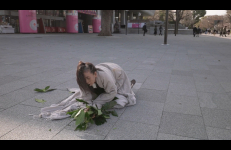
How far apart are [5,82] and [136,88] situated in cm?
301

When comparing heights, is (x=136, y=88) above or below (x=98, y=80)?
below

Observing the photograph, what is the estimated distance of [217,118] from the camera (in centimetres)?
302

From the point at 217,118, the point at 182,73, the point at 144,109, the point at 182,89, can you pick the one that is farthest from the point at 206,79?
the point at 144,109

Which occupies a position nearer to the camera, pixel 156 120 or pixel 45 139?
pixel 45 139

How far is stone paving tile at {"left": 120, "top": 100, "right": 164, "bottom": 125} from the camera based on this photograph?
294cm

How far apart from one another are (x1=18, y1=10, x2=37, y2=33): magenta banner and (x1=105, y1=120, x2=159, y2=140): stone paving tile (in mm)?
22735

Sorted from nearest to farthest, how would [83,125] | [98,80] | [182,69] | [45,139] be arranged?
[45,139]
[83,125]
[98,80]
[182,69]

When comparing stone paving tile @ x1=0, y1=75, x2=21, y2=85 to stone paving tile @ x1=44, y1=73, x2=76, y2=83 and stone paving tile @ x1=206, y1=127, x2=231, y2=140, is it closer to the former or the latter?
stone paving tile @ x1=44, y1=73, x2=76, y2=83

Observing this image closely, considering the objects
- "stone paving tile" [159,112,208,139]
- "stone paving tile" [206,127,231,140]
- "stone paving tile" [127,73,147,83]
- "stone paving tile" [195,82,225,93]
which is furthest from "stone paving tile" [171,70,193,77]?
"stone paving tile" [206,127,231,140]

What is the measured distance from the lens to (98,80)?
9.58 feet
